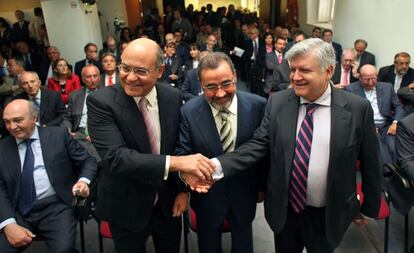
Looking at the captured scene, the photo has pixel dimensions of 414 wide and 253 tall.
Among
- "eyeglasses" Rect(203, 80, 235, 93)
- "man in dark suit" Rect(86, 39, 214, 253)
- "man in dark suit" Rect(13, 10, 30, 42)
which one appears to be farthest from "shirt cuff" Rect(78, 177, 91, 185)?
"man in dark suit" Rect(13, 10, 30, 42)

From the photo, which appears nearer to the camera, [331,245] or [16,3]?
[331,245]

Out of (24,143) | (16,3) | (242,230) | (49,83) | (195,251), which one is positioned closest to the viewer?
(242,230)

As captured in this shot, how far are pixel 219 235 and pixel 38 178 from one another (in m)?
1.43

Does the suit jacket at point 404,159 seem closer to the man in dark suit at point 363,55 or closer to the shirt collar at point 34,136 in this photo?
the shirt collar at point 34,136

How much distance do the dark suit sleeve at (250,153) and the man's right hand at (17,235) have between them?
1.52 meters

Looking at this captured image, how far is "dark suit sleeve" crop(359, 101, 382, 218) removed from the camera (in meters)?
1.74

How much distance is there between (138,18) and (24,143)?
11.6 metres

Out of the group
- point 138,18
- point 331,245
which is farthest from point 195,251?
point 138,18

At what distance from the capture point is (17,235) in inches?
92.2

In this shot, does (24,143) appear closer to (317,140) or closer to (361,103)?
(317,140)

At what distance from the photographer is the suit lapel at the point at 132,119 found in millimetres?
1738

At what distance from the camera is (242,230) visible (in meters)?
2.07

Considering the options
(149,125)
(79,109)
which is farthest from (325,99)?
(79,109)

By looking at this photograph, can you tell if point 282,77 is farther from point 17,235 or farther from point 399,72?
point 17,235
